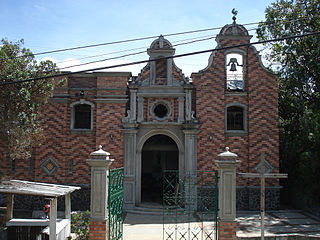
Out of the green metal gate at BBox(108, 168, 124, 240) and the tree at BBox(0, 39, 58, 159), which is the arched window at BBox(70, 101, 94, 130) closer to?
the tree at BBox(0, 39, 58, 159)

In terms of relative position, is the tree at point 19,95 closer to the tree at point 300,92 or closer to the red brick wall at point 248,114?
the red brick wall at point 248,114

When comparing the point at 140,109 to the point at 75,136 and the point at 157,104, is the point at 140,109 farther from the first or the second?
the point at 75,136

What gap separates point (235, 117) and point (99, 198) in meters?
9.40

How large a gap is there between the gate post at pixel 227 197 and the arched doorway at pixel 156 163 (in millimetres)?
8290

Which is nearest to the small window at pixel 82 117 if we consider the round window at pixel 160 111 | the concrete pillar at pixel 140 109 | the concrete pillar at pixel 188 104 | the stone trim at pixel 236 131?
the concrete pillar at pixel 140 109

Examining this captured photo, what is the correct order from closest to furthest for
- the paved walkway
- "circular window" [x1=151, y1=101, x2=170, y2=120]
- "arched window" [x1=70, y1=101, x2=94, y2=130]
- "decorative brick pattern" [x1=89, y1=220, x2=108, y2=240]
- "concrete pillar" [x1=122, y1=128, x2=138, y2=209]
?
1. "decorative brick pattern" [x1=89, y1=220, x2=108, y2=240]
2. the paved walkway
3. "concrete pillar" [x1=122, y1=128, x2=138, y2=209]
4. "circular window" [x1=151, y1=101, x2=170, y2=120]
5. "arched window" [x1=70, y1=101, x2=94, y2=130]

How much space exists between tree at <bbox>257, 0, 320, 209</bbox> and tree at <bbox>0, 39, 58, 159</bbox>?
11120 mm

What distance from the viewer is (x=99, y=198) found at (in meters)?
7.95

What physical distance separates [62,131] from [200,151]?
6378 millimetres

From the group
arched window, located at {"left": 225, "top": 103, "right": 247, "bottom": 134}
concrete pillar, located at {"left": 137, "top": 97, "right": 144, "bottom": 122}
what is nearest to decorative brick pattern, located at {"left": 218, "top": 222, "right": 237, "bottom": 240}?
arched window, located at {"left": 225, "top": 103, "right": 247, "bottom": 134}

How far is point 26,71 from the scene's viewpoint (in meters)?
11.6

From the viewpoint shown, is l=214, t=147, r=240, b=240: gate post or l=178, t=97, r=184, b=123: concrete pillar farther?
l=178, t=97, r=184, b=123: concrete pillar

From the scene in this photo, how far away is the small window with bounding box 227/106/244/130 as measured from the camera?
15562 millimetres

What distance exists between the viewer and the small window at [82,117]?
617 inches
